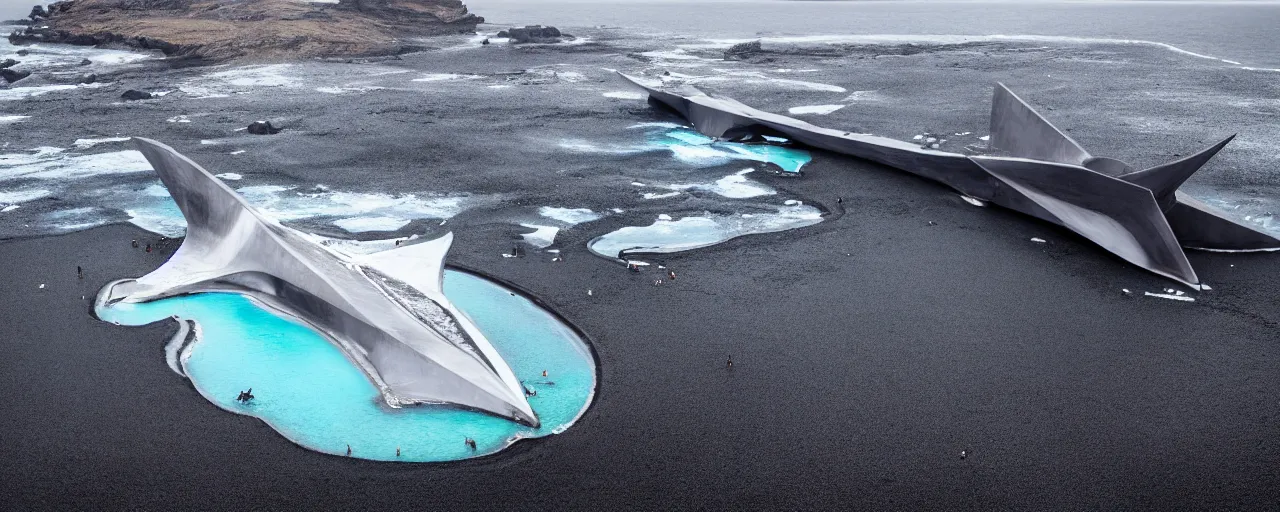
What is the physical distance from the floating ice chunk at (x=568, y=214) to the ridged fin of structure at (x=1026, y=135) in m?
20.4

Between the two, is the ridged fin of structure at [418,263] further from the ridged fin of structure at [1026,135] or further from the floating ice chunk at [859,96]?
the floating ice chunk at [859,96]

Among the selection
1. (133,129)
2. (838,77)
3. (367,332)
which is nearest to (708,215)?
(367,332)

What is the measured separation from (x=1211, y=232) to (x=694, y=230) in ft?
61.6

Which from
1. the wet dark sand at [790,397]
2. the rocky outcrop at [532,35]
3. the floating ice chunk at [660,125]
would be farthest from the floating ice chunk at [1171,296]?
the rocky outcrop at [532,35]

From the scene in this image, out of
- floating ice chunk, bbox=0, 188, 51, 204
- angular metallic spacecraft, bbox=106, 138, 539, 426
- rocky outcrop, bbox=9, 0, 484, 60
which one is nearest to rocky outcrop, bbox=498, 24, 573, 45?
rocky outcrop, bbox=9, 0, 484, 60

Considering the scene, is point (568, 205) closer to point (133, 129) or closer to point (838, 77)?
point (133, 129)

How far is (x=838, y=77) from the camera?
82812mm

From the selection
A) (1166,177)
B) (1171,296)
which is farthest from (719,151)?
(1171,296)

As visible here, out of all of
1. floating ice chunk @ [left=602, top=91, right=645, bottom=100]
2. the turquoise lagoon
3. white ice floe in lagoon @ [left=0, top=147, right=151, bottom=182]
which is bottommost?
the turquoise lagoon

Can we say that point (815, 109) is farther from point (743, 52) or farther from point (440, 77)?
point (743, 52)

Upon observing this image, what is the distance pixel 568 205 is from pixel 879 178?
15410 mm

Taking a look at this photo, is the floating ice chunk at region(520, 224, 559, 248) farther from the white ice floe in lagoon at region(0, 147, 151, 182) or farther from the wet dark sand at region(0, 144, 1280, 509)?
the white ice floe in lagoon at region(0, 147, 151, 182)

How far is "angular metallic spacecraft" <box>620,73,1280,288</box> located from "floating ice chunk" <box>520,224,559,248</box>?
18605mm

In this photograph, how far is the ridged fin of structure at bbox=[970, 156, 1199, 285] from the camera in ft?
102
